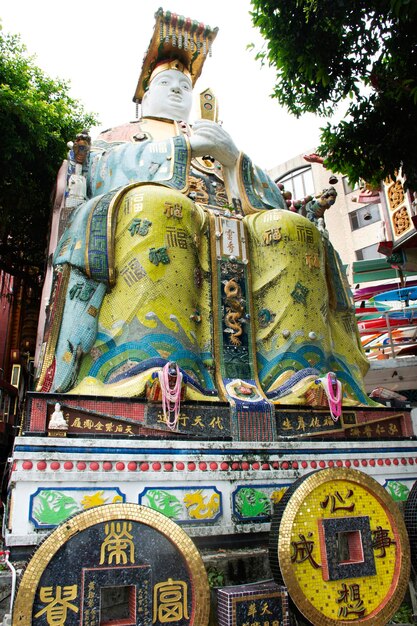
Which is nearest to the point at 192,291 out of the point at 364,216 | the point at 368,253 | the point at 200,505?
the point at 200,505

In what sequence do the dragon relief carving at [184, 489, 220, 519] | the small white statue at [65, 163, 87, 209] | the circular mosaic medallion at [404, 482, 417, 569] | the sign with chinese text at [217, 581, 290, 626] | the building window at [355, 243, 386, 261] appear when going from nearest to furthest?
1. the sign with chinese text at [217, 581, 290, 626]
2. the circular mosaic medallion at [404, 482, 417, 569]
3. the dragon relief carving at [184, 489, 220, 519]
4. the small white statue at [65, 163, 87, 209]
5. the building window at [355, 243, 386, 261]

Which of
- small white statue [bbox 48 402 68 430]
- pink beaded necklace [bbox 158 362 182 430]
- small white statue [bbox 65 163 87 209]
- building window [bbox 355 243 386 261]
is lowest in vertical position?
small white statue [bbox 48 402 68 430]

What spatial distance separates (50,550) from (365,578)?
210cm

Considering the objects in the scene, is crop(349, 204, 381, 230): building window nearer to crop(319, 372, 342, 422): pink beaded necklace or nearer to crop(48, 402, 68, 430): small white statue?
crop(319, 372, 342, 422): pink beaded necklace

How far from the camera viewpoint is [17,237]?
11828mm

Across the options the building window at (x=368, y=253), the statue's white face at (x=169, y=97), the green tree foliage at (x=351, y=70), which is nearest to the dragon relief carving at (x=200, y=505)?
the green tree foliage at (x=351, y=70)

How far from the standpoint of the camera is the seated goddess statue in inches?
231

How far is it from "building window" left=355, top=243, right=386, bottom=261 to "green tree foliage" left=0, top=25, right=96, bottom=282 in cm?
1286

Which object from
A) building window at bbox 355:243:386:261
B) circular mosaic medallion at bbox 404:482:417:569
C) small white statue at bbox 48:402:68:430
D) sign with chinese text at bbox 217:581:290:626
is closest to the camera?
sign with chinese text at bbox 217:581:290:626

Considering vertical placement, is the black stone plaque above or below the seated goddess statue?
below

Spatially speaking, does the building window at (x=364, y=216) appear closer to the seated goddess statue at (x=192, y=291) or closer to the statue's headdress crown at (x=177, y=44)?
the statue's headdress crown at (x=177, y=44)

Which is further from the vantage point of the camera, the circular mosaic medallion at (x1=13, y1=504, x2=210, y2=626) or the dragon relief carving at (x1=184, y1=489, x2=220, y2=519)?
the dragon relief carving at (x1=184, y1=489, x2=220, y2=519)

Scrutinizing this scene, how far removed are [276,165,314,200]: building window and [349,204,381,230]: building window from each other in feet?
8.15

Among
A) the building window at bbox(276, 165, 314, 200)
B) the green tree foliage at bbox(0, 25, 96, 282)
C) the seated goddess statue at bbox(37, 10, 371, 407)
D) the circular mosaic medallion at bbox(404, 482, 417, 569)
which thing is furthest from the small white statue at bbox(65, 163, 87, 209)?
the building window at bbox(276, 165, 314, 200)
